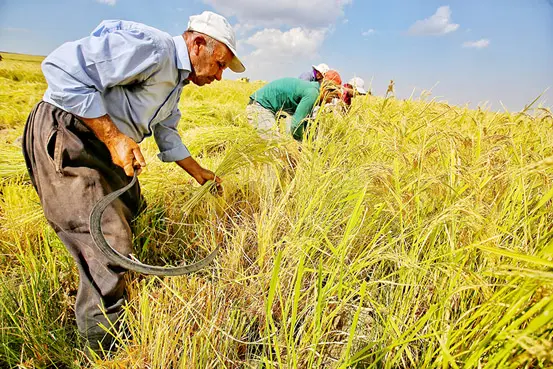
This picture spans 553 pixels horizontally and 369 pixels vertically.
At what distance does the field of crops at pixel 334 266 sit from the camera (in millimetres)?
842

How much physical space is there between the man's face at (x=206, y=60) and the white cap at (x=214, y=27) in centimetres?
3

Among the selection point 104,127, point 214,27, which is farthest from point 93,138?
point 214,27

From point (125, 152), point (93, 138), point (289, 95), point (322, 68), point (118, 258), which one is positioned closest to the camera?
point (118, 258)

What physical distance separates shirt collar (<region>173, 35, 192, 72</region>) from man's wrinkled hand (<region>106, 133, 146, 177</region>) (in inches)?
18.0

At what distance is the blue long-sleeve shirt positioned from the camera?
4.07ft

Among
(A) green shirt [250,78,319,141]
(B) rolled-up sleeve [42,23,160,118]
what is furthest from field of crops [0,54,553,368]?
(A) green shirt [250,78,319,141]

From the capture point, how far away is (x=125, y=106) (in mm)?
1421

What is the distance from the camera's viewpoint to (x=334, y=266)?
3.76 feet

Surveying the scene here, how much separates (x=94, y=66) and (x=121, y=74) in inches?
4.1

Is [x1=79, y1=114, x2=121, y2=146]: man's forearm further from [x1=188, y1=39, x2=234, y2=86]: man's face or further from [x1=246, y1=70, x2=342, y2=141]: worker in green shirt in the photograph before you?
[x1=246, y1=70, x2=342, y2=141]: worker in green shirt

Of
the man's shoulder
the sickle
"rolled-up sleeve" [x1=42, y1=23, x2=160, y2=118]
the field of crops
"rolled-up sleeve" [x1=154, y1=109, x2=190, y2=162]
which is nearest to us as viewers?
the field of crops

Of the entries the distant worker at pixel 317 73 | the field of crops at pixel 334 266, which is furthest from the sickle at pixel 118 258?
the distant worker at pixel 317 73

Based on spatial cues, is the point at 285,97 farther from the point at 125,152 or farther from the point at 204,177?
the point at 125,152

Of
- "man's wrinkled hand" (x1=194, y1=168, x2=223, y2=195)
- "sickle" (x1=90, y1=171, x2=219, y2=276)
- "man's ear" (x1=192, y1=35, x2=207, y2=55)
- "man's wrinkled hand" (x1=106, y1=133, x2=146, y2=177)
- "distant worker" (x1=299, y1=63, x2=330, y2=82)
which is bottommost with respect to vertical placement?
"sickle" (x1=90, y1=171, x2=219, y2=276)
